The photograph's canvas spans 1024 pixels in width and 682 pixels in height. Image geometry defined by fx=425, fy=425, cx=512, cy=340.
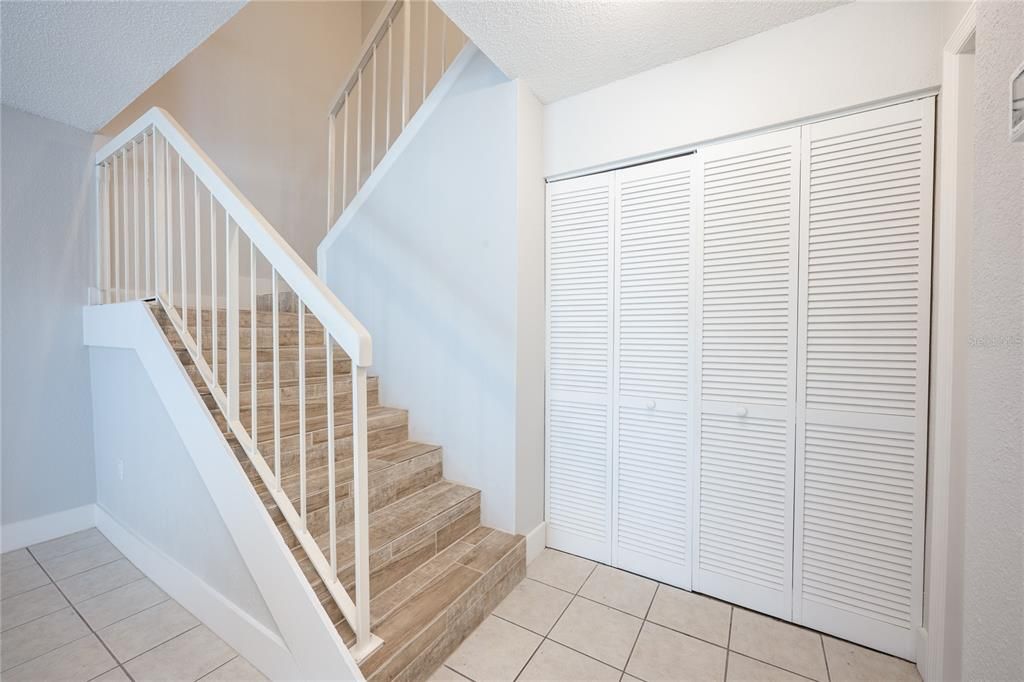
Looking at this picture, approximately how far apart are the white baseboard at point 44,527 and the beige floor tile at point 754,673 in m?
3.41

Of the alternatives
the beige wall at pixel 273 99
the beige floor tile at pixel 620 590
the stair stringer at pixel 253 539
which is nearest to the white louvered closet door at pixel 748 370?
the beige floor tile at pixel 620 590

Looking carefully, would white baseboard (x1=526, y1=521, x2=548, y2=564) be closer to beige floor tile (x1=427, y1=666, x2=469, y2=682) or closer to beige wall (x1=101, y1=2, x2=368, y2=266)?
beige floor tile (x1=427, y1=666, x2=469, y2=682)

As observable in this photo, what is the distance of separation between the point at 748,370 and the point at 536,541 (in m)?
1.35

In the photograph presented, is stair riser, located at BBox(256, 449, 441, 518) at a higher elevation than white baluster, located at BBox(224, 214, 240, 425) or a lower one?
lower

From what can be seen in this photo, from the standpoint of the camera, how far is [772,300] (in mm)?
1766

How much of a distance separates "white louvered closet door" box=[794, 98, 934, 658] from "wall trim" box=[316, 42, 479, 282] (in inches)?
66.9

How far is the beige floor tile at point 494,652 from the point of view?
1503 mm

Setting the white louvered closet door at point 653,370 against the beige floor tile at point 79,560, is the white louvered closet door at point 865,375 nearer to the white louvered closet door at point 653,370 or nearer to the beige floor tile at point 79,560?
the white louvered closet door at point 653,370

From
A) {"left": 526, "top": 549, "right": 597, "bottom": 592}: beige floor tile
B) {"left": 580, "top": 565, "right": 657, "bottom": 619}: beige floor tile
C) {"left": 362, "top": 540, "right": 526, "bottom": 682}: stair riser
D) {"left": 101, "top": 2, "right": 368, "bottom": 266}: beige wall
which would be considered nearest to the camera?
{"left": 362, "top": 540, "right": 526, "bottom": 682}: stair riser

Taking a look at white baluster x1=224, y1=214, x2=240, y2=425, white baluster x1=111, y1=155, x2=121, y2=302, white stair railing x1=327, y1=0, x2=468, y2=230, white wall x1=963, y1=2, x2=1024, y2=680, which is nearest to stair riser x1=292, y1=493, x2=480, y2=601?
white baluster x1=224, y1=214, x2=240, y2=425

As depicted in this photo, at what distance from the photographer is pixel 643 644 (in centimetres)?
164

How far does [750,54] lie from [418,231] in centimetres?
177

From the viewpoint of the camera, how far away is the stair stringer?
4.31 ft

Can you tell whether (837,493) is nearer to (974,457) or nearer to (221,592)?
(974,457)
